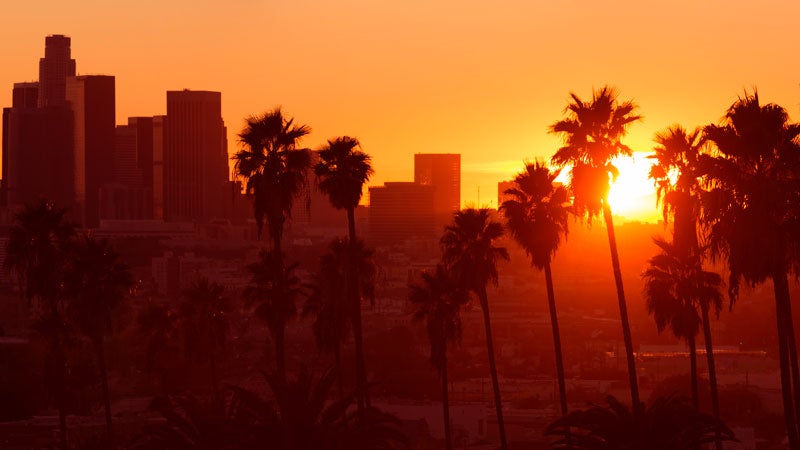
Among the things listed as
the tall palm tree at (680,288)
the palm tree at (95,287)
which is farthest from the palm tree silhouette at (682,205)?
the palm tree at (95,287)

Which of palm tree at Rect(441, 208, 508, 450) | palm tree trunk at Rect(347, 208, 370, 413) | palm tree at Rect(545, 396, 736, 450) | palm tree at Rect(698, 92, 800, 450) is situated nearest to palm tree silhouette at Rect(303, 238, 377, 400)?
palm tree trunk at Rect(347, 208, 370, 413)

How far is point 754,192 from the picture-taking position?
38312mm

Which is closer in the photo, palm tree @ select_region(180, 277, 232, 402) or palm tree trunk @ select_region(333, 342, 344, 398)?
palm tree trunk @ select_region(333, 342, 344, 398)

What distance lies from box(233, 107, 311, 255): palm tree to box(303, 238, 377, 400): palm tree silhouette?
852cm

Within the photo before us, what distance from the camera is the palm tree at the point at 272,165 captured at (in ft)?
168

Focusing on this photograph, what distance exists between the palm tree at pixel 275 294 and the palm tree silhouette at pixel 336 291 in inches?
47.1

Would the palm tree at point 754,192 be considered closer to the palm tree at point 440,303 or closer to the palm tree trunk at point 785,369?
the palm tree trunk at point 785,369

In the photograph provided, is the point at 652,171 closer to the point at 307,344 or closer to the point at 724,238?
the point at 724,238

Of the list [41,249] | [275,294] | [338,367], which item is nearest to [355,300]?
[275,294]

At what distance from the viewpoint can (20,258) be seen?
5606cm

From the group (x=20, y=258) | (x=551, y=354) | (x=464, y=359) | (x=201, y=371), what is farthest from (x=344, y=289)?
(x=551, y=354)

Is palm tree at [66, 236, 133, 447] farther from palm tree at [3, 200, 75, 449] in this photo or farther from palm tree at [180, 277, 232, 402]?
palm tree at [180, 277, 232, 402]

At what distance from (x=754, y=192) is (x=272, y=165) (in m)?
18.4

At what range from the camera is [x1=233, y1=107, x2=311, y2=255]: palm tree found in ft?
168
